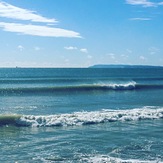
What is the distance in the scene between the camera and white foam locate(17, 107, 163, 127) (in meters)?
28.3

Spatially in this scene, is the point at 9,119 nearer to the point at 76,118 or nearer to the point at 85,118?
the point at 76,118

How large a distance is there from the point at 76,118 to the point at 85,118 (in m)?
0.69

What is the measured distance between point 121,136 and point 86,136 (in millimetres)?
2155

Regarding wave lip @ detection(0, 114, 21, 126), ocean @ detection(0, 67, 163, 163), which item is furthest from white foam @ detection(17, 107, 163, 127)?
wave lip @ detection(0, 114, 21, 126)

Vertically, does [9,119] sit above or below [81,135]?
above

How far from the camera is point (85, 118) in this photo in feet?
97.0

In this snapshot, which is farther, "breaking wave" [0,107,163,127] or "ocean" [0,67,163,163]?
"breaking wave" [0,107,163,127]

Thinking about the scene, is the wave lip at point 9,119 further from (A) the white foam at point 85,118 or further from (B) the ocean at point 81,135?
(A) the white foam at point 85,118

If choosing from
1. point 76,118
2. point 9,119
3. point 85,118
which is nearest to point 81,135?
point 76,118

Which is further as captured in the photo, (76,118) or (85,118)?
(85,118)

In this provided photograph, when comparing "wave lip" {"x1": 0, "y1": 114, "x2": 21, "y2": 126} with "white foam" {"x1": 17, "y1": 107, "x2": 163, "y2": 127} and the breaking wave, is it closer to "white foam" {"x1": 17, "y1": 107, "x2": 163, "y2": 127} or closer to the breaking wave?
→ the breaking wave

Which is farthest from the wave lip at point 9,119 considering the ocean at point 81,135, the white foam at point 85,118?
the white foam at point 85,118

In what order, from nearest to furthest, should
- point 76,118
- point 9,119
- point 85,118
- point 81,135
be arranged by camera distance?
point 81,135 → point 9,119 → point 76,118 → point 85,118

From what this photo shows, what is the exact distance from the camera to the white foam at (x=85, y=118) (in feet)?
92.8
